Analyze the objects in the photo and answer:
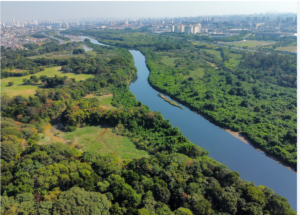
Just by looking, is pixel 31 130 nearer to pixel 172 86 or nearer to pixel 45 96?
pixel 45 96

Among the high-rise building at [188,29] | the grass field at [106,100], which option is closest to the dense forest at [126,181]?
the grass field at [106,100]

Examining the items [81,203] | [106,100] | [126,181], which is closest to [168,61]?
[106,100]

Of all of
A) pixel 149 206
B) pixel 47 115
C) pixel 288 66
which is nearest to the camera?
pixel 149 206

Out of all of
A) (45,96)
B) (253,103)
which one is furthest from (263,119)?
(45,96)

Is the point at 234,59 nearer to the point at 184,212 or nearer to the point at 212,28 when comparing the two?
the point at 184,212

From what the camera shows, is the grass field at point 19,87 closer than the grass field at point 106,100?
No

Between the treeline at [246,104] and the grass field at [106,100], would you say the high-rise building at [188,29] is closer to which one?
the treeline at [246,104]

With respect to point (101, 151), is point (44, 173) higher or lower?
higher
